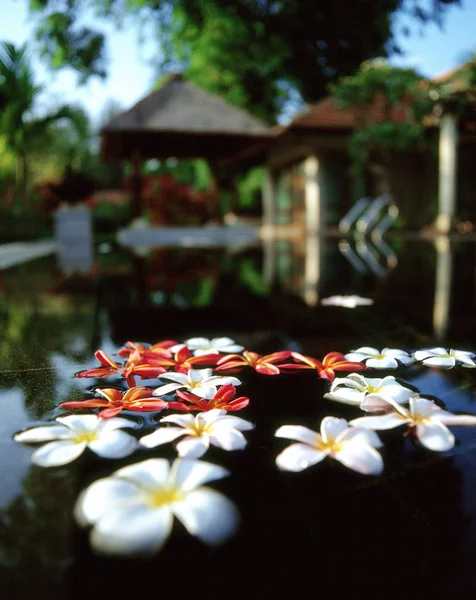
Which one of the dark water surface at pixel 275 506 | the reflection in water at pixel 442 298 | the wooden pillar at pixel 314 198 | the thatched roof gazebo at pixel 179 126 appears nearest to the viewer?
the dark water surface at pixel 275 506

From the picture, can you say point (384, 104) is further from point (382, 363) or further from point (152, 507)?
→ point (152, 507)

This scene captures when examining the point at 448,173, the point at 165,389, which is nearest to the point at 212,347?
the point at 165,389

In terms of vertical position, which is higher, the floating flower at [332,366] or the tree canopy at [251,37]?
the tree canopy at [251,37]

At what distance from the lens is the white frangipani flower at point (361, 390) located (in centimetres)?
118

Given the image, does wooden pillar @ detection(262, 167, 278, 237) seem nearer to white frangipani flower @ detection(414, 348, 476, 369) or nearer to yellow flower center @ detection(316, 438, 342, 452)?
white frangipani flower @ detection(414, 348, 476, 369)

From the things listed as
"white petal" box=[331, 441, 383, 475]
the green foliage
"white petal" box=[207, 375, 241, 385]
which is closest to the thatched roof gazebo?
the green foliage

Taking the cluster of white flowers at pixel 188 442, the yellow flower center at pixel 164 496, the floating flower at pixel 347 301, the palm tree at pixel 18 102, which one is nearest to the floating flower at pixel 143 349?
the cluster of white flowers at pixel 188 442

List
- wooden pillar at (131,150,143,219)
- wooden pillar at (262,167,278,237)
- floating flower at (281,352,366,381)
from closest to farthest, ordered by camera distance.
Answer: floating flower at (281,352,366,381), wooden pillar at (131,150,143,219), wooden pillar at (262,167,278,237)

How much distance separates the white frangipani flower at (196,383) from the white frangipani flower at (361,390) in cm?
25

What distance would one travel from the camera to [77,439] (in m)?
1.02

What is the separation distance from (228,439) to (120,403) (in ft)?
0.99

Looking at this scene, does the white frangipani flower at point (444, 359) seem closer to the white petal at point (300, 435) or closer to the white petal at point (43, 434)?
the white petal at point (300, 435)

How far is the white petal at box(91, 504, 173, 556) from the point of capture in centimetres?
71

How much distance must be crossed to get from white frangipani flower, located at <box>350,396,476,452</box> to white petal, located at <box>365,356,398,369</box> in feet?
0.99
